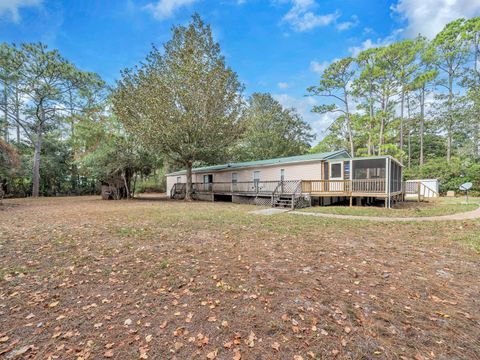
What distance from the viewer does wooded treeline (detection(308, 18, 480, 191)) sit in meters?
20.3

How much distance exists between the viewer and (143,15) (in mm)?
13141

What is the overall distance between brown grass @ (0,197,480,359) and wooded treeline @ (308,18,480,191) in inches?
796

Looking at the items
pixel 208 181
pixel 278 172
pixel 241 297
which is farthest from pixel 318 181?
pixel 208 181

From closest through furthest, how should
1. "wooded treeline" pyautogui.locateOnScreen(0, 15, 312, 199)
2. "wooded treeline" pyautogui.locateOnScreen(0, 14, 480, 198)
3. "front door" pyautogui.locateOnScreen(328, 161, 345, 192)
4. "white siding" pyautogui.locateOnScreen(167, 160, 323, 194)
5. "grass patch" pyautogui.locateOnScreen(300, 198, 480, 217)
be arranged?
1. "grass patch" pyautogui.locateOnScreen(300, 198, 480, 217)
2. "front door" pyautogui.locateOnScreen(328, 161, 345, 192)
3. "white siding" pyautogui.locateOnScreen(167, 160, 323, 194)
4. "wooded treeline" pyautogui.locateOnScreen(0, 15, 312, 199)
5. "wooded treeline" pyautogui.locateOnScreen(0, 14, 480, 198)

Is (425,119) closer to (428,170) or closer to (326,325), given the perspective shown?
(428,170)

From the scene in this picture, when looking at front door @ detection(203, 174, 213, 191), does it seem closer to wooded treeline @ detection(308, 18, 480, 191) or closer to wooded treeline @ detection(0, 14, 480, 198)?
wooded treeline @ detection(0, 14, 480, 198)

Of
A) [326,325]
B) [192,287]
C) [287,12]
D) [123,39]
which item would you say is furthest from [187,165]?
[326,325]

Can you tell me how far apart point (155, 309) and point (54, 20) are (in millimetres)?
20096

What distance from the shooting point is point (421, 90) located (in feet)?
81.4

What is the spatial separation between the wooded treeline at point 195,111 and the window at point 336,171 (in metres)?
7.36

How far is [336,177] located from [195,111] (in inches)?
399

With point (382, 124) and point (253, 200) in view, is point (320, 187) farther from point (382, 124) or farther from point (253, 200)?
point (382, 124)

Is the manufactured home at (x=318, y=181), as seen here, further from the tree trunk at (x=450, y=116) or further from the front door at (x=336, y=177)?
the tree trunk at (x=450, y=116)

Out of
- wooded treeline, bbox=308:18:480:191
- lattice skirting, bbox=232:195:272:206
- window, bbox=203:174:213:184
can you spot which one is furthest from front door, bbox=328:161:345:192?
window, bbox=203:174:213:184
